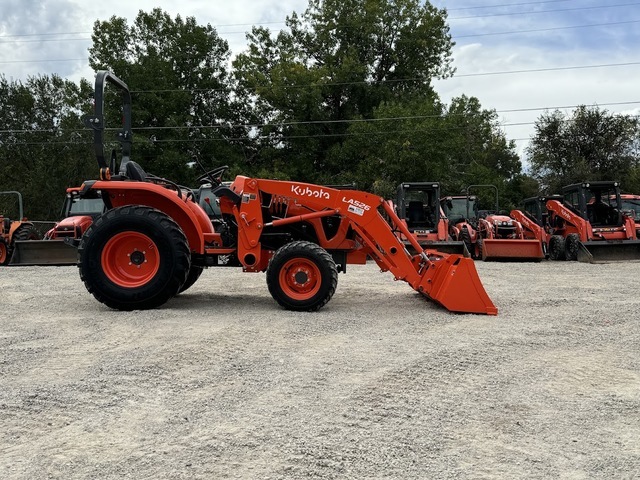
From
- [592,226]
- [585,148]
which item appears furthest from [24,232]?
[585,148]

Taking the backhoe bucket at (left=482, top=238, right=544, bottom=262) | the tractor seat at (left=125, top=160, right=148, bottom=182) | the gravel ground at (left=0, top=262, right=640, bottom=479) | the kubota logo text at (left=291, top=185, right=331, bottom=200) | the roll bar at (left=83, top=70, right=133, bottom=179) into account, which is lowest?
the gravel ground at (left=0, top=262, right=640, bottom=479)

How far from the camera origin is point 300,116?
118 feet

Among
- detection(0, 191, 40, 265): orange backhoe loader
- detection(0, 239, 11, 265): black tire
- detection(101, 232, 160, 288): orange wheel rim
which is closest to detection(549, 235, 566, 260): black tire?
detection(101, 232, 160, 288): orange wheel rim

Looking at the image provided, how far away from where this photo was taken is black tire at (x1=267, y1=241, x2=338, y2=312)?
756 cm

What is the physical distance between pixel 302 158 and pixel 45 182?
1357 cm

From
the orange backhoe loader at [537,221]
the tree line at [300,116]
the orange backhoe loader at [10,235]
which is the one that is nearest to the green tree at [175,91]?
the tree line at [300,116]

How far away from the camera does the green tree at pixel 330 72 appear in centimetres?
3578

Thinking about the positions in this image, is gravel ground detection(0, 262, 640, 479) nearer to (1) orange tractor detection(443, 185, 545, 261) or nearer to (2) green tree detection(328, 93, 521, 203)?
(1) orange tractor detection(443, 185, 545, 261)

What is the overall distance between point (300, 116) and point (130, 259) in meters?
29.1

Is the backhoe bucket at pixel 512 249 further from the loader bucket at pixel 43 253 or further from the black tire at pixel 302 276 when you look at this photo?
the loader bucket at pixel 43 253

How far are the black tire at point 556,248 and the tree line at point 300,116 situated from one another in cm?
1211

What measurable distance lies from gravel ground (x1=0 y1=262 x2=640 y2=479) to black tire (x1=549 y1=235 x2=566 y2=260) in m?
10.4

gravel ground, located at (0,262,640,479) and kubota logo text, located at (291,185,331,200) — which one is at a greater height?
kubota logo text, located at (291,185,331,200)

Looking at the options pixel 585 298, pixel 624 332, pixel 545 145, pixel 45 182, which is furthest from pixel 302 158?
pixel 624 332
